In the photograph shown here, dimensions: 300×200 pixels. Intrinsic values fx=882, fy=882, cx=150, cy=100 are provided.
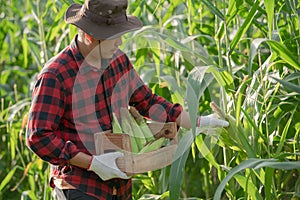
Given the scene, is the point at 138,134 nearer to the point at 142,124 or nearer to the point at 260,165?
the point at 142,124

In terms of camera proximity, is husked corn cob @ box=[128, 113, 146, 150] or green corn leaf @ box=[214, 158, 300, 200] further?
husked corn cob @ box=[128, 113, 146, 150]

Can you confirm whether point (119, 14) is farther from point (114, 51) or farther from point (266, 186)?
point (266, 186)

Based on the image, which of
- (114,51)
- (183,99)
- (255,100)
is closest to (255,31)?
(183,99)

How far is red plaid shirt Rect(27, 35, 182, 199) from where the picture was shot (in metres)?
2.40

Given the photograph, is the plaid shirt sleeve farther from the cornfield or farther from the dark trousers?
the cornfield

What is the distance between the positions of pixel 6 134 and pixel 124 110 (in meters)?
1.66

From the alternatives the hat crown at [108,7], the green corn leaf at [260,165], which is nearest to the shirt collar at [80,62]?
the hat crown at [108,7]

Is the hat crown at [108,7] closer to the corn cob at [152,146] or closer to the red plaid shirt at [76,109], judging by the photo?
the red plaid shirt at [76,109]

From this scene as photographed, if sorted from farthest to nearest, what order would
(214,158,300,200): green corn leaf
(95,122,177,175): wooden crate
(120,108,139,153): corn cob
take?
(120,108,139,153): corn cob < (95,122,177,175): wooden crate < (214,158,300,200): green corn leaf

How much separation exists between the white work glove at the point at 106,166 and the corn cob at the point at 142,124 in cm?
19

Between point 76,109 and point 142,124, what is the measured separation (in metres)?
0.26

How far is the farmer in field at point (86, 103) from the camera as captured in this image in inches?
94.3

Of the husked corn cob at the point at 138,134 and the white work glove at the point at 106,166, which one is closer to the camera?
the white work glove at the point at 106,166

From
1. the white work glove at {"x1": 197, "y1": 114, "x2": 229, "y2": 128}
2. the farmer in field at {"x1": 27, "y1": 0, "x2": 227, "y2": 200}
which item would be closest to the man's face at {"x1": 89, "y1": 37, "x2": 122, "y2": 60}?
the farmer in field at {"x1": 27, "y1": 0, "x2": 227, "y2": 200}
